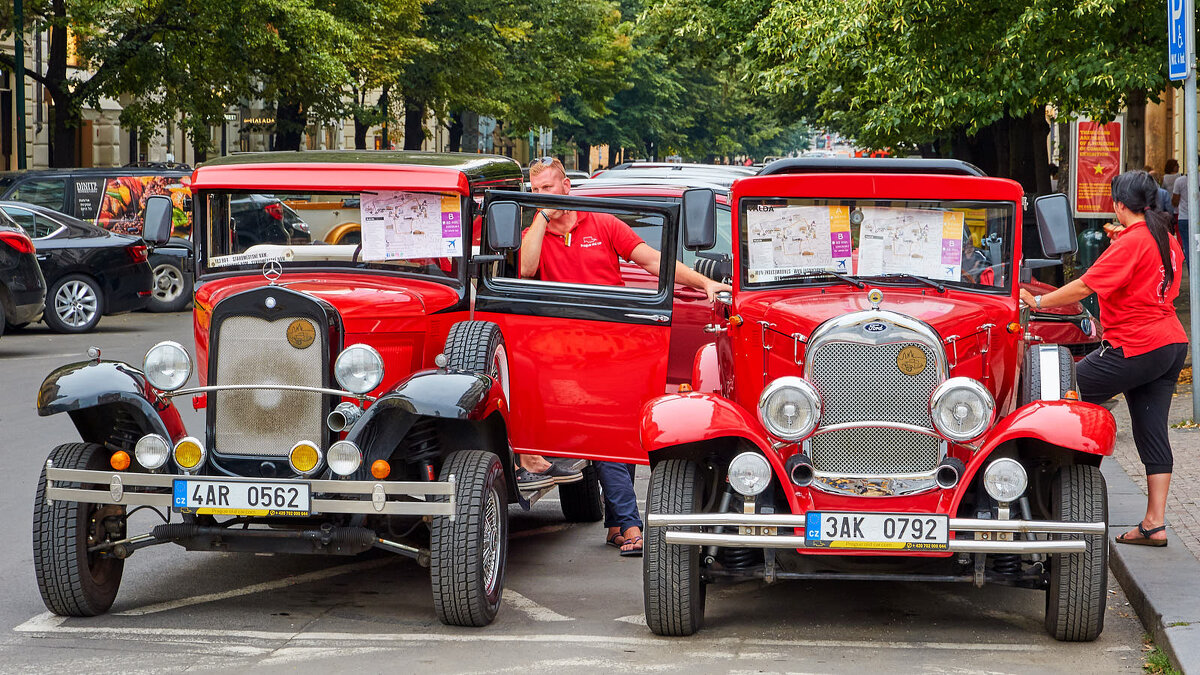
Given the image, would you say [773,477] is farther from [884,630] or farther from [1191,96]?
[1191,96]

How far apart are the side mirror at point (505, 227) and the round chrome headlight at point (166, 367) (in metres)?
1.54

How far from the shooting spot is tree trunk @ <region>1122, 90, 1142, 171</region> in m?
16.8

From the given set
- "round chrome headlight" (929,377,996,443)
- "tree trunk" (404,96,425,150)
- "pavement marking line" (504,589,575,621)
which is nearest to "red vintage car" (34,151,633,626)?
"pavement marking line" (504,589,575,621)

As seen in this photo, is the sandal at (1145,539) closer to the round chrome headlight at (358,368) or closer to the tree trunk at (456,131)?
the round chrome headlight at (358,368)

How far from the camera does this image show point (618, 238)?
319 inches

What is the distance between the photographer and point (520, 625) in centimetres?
662

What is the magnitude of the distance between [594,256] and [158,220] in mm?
2167

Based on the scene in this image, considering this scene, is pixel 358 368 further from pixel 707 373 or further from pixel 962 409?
pixel 962 409

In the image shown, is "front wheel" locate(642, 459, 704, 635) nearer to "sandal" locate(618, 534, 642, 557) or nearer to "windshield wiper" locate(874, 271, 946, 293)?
"windshield wiper" locate(874, 271, 946, 293)

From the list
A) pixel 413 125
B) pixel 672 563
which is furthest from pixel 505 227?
pixel 413 125

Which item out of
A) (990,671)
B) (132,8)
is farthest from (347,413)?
(132,8)

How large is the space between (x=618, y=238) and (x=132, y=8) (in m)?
22.2

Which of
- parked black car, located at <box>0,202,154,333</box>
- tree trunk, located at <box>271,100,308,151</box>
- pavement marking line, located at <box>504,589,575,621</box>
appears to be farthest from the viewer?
tree trunk, located at <box>271,100,308,151</box>

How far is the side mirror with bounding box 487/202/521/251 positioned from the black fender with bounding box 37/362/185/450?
5.38 ft
